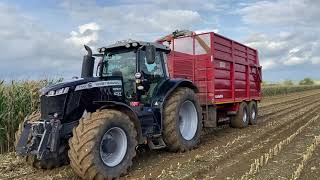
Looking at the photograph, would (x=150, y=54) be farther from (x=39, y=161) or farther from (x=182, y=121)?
(x=39, y=161)

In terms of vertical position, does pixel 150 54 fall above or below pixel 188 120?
above

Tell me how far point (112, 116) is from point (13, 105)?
173 inches

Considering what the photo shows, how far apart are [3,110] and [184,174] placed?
5126 mm

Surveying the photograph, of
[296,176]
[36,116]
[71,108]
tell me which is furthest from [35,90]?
[296,176]

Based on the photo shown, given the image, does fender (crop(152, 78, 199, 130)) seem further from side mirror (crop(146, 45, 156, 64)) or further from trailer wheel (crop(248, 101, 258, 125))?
trailer wheel (crop(248, 101, 258, 125))

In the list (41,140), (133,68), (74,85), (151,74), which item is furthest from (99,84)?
(151,74)

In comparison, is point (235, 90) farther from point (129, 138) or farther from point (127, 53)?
point (129, 138)

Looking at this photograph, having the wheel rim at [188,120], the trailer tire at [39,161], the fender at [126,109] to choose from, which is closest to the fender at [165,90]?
the wheel rim at [188,120]

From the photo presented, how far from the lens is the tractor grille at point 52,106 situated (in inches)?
277

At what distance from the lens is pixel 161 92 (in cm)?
891

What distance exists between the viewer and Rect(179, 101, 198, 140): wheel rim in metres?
9.58

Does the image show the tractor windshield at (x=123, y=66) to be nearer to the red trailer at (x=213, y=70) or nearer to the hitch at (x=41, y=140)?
the hitch at (x=41, y=140)

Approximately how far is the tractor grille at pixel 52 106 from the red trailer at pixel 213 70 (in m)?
4.34

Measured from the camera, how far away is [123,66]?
857 centimetres
